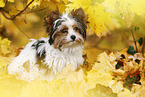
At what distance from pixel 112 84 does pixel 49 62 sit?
0.92m

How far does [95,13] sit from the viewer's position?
1821mm

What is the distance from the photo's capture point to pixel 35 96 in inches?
51.4

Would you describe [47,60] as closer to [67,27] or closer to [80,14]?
[67,27]

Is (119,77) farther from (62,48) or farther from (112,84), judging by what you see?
(62,48)

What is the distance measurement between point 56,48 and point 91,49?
620mm

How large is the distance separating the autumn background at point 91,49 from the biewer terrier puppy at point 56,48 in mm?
116

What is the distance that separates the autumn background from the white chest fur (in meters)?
0.14

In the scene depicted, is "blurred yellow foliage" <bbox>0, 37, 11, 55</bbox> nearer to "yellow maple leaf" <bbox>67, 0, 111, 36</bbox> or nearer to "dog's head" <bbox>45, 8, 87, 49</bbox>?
"dog's head" <bbox>45, 8, 87, 49</bbox>

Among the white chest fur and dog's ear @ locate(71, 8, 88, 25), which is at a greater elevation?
dog's ear @ locate(71, 8, 88, 25)

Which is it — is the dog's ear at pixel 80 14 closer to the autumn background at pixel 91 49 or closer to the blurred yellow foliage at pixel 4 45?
the autumn background at pixel 91 49

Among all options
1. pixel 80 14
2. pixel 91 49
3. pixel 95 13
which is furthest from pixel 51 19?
pixel 91 49

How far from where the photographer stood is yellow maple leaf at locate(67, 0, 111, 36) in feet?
5.85

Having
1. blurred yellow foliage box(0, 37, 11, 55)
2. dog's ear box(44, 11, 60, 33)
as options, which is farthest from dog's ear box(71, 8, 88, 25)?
blurred yellow foliage box(0, 37, 11, 55)

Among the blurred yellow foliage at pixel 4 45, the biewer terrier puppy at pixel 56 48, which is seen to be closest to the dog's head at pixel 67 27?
the biewer terrier puppy at pixel 56 48
